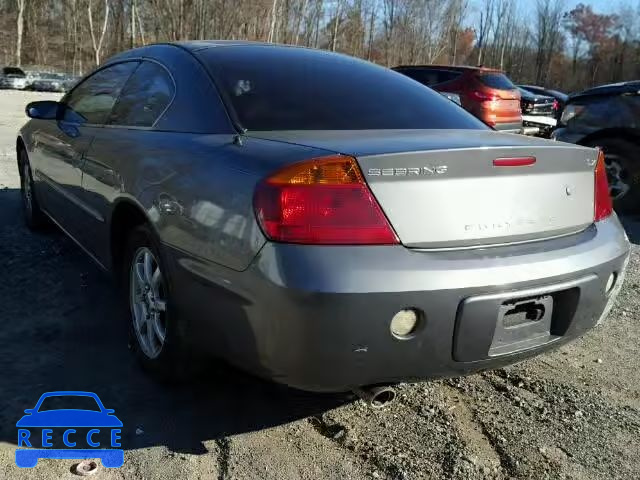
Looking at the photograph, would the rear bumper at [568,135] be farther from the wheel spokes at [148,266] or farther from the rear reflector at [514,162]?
the wheel spokes at [148,266]

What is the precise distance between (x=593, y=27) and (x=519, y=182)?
75.6 metres

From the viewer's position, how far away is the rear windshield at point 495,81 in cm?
1164

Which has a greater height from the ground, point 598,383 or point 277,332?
point 277,332

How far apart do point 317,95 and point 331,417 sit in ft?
4.63

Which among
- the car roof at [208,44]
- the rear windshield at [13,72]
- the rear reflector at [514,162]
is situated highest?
the car roof at [208,44]

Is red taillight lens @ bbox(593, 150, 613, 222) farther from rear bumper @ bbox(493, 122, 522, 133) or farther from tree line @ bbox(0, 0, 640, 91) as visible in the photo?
tree line @ bbox(0, 0, 640, 91)

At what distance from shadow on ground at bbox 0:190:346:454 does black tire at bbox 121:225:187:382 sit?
93mm

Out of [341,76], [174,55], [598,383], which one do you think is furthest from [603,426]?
[174,55]

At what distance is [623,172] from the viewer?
6.46 m

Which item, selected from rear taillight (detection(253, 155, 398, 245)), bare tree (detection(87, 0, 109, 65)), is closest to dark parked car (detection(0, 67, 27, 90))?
bare tree (detection(87, 0, 109, 65))

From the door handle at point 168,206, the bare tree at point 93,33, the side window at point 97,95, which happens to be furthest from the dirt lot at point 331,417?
the bare tree at point 93,33

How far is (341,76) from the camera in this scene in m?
3.04

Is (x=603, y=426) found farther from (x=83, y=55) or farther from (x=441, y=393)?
(x=83, y=55)

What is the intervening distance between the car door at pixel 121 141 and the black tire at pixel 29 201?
1670 millimetres
